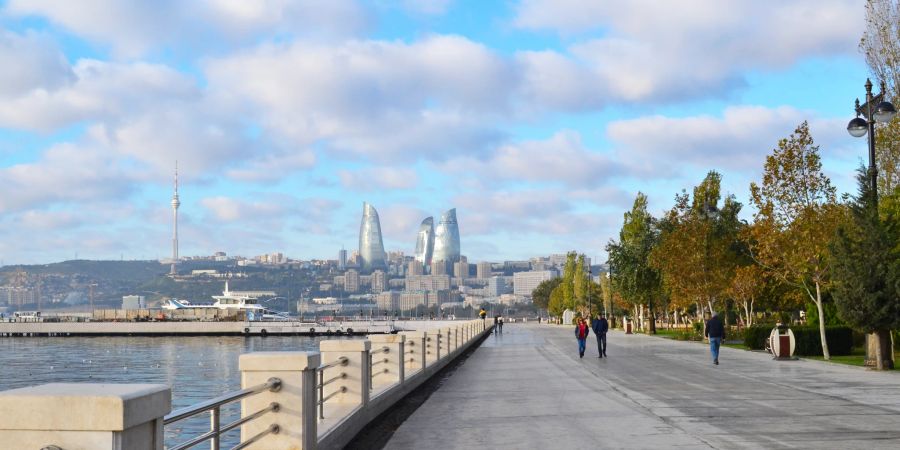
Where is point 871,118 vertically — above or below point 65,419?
above

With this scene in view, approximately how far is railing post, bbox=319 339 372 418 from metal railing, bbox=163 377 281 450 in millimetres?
4103

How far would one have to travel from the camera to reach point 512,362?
32.7 m

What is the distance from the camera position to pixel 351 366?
14.0 metres

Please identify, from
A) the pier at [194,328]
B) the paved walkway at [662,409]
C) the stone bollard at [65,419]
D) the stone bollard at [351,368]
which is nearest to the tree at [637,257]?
the paved walkway at [662,409]

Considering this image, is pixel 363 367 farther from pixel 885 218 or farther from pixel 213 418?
pixel 885 218

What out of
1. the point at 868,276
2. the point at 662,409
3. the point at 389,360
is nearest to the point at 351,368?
the point at 662,409

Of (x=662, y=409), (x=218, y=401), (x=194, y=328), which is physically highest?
(x=218, y=401)

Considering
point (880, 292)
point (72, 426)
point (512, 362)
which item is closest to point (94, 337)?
point (512, 362)

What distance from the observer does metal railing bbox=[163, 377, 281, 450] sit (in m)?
6.50

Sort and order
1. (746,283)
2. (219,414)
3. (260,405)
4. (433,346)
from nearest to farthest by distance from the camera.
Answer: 1. (219,414)
2. (260,405)
3. (433,346)
4. (746,283)

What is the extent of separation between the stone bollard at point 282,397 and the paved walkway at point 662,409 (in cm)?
258

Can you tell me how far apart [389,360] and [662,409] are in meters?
6.43

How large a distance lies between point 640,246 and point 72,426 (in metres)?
60.9

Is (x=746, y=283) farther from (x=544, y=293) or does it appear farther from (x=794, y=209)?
(x=544, y=293)
